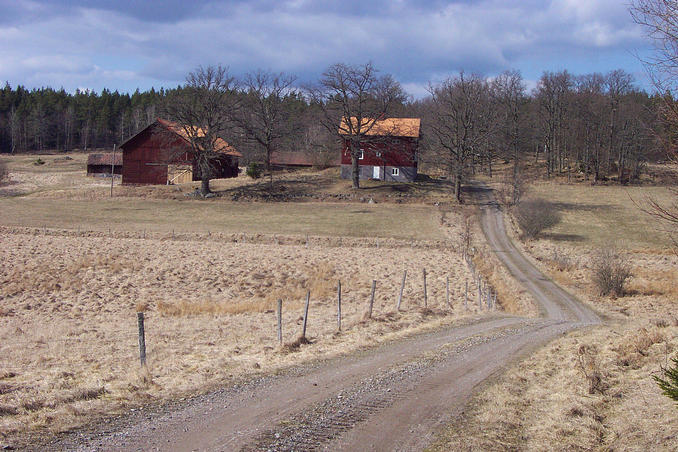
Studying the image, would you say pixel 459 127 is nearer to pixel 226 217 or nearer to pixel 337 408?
pixel 226 217

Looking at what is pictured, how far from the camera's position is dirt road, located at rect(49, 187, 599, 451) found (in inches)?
309

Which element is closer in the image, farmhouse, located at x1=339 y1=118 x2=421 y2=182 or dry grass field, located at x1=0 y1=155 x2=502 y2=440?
dry grass field, located at x1=0 y1=155 x2=502 y2=440

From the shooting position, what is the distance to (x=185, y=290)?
26.8m

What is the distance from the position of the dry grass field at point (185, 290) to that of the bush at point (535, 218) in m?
6.05

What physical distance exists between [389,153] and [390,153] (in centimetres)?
13

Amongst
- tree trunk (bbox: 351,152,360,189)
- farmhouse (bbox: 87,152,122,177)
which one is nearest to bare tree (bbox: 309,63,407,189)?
tree trunk (bbox: 351,152,360,189)

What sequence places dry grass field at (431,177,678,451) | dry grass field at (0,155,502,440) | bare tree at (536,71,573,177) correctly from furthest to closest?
bare tree at (536,71,573,177) < dry grass field at (0,155,502,440) < dry grass field at (431,177,678,451)

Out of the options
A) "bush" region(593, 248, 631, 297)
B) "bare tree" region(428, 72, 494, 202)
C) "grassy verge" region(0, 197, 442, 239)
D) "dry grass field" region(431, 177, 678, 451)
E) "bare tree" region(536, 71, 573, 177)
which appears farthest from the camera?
"bare tree" region(536, 71, 573, 177)

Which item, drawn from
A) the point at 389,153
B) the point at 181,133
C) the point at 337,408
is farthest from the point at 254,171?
the point at 337,408

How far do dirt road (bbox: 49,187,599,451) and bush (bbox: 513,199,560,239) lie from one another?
34.4 metres

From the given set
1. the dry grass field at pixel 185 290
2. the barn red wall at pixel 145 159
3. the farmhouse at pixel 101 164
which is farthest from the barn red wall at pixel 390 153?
the farmhouse at pixel 101 164

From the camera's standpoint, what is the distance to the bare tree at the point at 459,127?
→ 62688 millimetres

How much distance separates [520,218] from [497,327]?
32843 millimetres

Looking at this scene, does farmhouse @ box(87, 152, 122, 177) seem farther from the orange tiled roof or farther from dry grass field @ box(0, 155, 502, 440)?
dry grass field @ box(0, 155, 502, 440)
